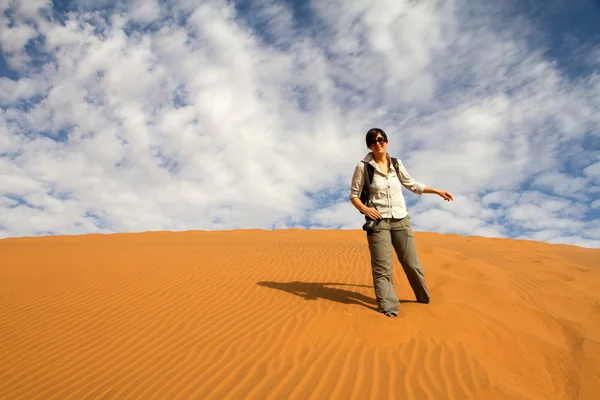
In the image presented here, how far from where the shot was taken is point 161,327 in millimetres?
4953

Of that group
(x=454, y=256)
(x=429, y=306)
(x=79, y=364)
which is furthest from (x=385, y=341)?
(x=454, y=256)

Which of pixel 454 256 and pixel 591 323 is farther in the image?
pixel 454 256

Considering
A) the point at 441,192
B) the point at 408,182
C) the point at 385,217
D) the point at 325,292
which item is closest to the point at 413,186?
the point at 408,182

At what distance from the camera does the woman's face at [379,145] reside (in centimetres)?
458

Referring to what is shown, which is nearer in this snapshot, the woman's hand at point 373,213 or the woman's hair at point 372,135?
the woman's hand at point 373,213

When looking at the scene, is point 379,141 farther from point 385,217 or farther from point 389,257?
point 389,257

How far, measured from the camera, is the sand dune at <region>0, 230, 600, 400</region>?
10.9 feet

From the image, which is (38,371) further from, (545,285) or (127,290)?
(545,285)

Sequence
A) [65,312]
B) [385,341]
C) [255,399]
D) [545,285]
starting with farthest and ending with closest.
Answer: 1. [545,285]
2. [65,312]
3. [385,341]
4. [255,399]

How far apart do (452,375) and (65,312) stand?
5.49m

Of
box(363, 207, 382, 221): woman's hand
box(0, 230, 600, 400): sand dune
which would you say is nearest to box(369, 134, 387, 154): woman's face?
box(363, 207, 382, 221): woman's hand

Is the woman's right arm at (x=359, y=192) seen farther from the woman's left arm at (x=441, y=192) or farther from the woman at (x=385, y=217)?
the woman's left arm at (x=441, y=192)

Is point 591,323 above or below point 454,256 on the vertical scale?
below

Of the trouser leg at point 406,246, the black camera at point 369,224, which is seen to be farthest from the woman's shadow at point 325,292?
the black camera at point 369,224
